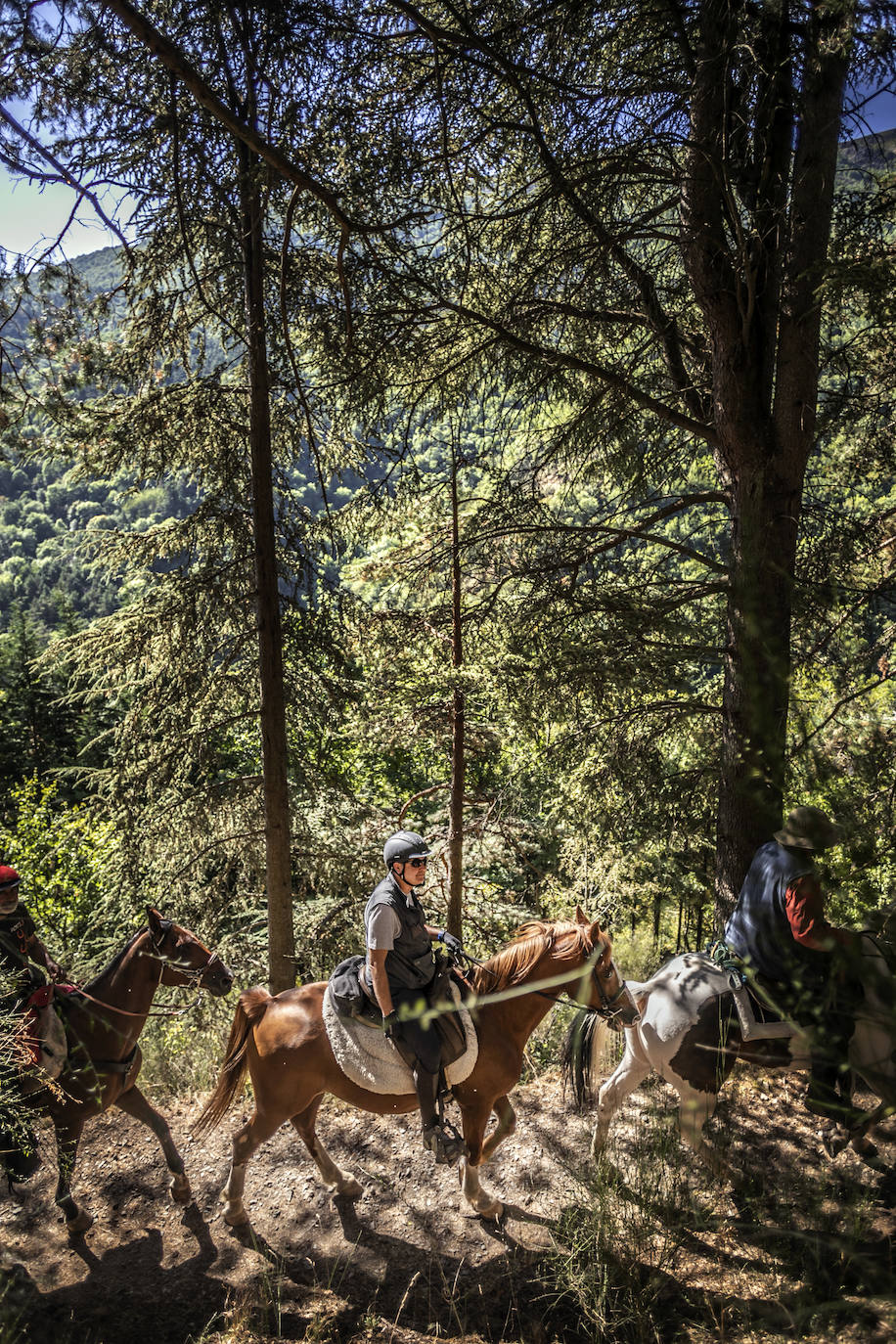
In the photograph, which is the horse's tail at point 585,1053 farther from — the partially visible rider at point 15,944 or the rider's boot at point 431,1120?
the partially visible rider at point 15,944

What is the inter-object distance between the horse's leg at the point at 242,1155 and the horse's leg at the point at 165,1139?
0.49m

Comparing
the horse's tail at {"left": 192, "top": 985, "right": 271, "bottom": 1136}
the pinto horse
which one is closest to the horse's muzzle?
the horse's tail at {"left": 192, "top": 985, "right": 271, "bottom": 1136}

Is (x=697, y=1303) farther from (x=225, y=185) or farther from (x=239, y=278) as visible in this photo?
(x=239, y=278)

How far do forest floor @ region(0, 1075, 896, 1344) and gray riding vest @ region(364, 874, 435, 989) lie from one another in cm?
157

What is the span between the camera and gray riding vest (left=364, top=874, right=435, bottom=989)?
4.71m

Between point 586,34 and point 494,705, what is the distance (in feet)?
18.9

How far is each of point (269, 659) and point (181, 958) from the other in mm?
2859

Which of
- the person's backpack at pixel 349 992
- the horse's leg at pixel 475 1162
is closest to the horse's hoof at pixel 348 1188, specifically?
the horse's leg at pixel 475 1162

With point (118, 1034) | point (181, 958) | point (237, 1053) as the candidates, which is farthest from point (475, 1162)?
point (118, 1034)

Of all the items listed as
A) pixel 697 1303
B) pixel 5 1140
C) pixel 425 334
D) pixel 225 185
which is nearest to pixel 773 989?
pixel 697 1303

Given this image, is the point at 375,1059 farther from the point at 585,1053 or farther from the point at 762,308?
the point at 762,308

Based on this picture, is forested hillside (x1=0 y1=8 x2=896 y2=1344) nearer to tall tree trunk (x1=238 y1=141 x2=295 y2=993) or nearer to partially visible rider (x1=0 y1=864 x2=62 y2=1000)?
→ tall tree trunk (x1=238 y1=141 x2=295 y2=993)

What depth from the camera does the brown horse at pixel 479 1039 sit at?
4.91 m

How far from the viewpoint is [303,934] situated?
29.9 ft
